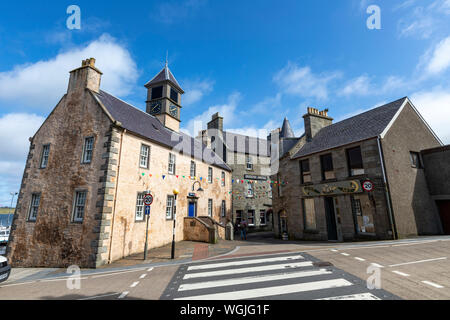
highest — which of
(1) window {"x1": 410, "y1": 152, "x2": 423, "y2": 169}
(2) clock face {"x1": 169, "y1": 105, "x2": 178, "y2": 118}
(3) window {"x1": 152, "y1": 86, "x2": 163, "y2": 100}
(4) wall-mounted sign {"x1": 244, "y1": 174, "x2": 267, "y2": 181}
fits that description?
(3) window {"x1": 152, "y1": 86, "x2": 163, "y2": 100}

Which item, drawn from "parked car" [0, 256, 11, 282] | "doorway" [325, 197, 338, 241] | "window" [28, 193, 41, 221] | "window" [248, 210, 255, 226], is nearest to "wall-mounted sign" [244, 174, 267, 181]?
"window" [248, 210, 255, 226]

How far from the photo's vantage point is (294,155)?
18938mm

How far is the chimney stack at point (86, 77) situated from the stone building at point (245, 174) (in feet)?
51.0

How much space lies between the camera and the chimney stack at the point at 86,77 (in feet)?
46.7

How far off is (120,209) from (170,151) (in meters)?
6.37

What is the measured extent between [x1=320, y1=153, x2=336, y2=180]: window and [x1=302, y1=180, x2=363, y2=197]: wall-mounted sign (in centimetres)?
92

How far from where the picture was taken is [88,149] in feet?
42.9

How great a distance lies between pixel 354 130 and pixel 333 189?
491 centimetres

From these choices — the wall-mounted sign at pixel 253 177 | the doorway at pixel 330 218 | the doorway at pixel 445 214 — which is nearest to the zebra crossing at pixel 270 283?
the doorway at pixel 330 218

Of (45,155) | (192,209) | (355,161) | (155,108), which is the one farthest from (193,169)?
(355,161)

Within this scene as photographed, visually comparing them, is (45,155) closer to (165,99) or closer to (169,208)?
(169,208)

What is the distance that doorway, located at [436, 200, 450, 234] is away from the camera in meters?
14.8

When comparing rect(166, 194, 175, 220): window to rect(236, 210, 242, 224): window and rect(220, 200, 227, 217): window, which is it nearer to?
rect(220, 200, 227, 217): window
